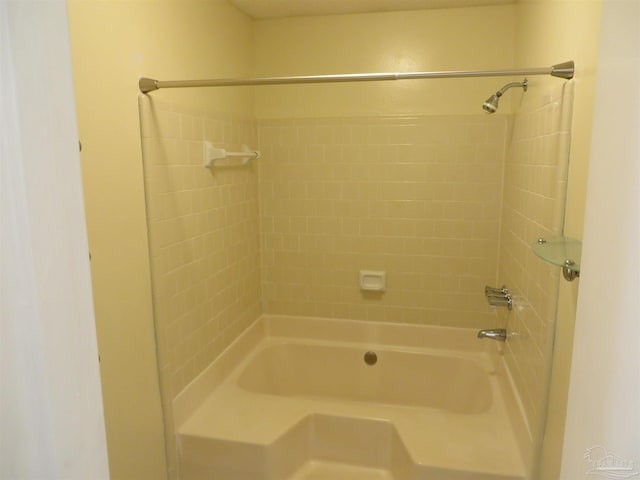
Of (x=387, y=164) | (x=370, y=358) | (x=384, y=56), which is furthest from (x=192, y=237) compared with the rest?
(x=384, y=56)

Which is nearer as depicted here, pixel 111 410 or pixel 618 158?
pixel 618 158

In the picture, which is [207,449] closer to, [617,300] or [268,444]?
[268,444]

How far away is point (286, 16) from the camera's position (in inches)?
99.1

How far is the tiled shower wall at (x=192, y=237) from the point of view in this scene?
1.69 metres

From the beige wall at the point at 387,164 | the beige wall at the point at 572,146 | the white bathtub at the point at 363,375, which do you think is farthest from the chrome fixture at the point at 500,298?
the beige wall at the point at 572,146

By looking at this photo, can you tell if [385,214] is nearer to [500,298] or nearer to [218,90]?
[500,298]

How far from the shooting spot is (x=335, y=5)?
2.36 metres

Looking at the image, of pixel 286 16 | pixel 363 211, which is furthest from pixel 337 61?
pixel 363 211

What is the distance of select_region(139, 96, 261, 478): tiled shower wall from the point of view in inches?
66.5

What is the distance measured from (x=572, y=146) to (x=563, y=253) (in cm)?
34

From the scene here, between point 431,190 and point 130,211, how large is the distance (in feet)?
5.19

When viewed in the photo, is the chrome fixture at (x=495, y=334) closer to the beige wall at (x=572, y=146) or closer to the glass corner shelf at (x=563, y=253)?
the beige wall at (x=572, y=146)

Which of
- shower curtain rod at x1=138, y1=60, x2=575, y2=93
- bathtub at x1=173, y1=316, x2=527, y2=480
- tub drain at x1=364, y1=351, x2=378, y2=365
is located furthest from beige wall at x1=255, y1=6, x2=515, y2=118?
tub drain at x1=364, y1=351, x2=378, y2=365

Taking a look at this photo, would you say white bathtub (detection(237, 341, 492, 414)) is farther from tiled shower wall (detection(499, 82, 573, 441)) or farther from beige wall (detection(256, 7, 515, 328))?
tiled shower wall (detection(499, 82, 573, 441))
